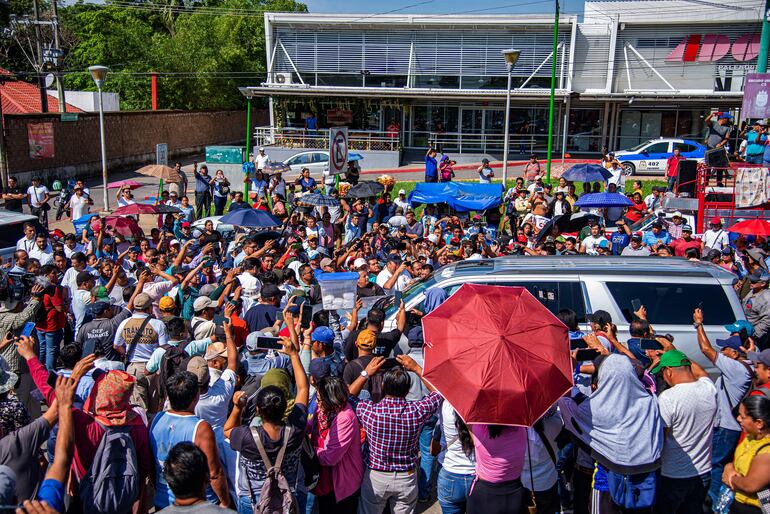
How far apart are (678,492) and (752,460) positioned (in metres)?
0.85

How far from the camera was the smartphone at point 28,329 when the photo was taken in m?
7.64

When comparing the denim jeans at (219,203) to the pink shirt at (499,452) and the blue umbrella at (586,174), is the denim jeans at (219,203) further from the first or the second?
the pink shirt at (499,452)

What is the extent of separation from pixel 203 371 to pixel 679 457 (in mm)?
3487

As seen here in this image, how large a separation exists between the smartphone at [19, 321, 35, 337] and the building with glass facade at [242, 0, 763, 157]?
25608mm

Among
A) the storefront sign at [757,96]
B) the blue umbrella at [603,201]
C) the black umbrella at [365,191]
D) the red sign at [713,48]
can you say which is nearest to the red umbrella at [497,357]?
the blue umbrella at [603,201]

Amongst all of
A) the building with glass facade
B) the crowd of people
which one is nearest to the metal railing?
the building with glass facade

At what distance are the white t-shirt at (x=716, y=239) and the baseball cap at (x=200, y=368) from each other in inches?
418

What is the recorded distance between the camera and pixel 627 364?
14.9 feet

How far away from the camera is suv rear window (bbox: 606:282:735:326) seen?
7328mm

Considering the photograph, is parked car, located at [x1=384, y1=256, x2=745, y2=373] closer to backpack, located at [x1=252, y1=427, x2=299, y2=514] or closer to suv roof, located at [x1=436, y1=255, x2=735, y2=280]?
suv roof, located at [x1=436, y1=255, x2=735, y2=280]

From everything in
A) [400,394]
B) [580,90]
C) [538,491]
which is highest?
[580,90]

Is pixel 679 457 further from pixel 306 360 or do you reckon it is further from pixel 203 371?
pixel 203 371

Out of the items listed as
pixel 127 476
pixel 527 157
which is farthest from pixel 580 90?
pixel 127 476

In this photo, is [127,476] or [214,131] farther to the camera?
[214,131]
